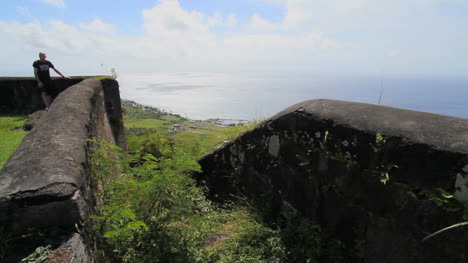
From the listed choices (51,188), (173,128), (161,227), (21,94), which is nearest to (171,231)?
(161,227)

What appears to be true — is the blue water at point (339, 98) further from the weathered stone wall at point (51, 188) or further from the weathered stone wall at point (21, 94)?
the weathered stone wall at point (51, 188)

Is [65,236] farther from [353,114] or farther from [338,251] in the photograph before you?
[353,114]

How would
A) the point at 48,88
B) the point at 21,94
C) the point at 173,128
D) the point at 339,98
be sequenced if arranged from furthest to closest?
the point at 173,128, the point at 21,94, the point at 48,88, the point at 339,98

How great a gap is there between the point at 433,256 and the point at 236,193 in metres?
2.65

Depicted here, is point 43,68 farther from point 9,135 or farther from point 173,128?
point 173,128

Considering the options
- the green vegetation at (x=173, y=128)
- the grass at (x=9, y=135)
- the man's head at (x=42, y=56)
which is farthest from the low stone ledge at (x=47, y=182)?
the man's head at (x=42, y=56)

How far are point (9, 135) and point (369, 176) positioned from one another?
24.0 ft

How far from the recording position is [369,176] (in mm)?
2363

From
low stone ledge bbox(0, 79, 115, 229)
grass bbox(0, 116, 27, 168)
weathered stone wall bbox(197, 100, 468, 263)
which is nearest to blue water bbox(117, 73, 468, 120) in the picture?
weathered stone wall bbox(197, 100, 468, 263)

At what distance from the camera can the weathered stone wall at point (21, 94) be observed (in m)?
8.35

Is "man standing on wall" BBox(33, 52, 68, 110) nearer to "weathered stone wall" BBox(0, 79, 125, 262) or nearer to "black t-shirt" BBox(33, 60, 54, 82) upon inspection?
"black t-shirt" BBox(33, 60, 54, 82)

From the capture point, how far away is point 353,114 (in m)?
2.66

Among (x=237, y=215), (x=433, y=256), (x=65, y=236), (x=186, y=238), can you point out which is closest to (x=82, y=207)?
(x=65, y=236)

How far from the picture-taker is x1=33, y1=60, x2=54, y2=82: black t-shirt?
6555mm
